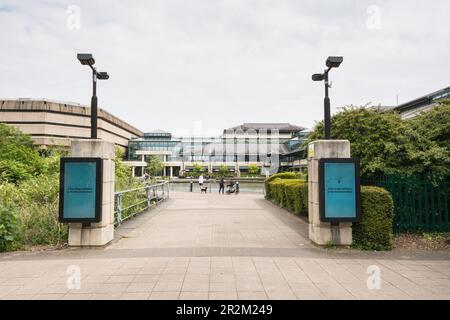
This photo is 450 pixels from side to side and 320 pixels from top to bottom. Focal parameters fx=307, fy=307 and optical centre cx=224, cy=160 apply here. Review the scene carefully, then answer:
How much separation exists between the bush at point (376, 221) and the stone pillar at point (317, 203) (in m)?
0.32

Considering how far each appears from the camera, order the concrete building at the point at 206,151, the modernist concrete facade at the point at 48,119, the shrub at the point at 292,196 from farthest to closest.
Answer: the concrete building at the point at 206,151 < the modernist concrete facade at the point at 48,119 < the shrub at the point at 292,196

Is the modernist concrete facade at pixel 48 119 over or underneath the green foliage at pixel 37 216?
over

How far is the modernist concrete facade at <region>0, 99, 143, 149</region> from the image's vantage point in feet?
205

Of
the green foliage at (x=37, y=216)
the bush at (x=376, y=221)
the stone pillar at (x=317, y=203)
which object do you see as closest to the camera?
the bush at (x=376, y=221)

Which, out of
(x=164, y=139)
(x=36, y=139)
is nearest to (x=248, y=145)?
(x=164, y=139)

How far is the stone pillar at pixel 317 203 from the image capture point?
7016 millimetres

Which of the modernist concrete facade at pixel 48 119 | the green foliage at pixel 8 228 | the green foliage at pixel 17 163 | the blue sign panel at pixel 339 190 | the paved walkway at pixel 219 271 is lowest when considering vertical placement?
the paved walkway at pixel 219 271

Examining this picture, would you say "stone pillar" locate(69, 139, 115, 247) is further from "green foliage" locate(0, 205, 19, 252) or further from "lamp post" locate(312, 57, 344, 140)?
"lamp post" locate(312, 57, 344, 140)

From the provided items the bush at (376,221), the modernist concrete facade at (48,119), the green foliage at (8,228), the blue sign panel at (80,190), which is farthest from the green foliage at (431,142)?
the modernist concrete facade at (48,119)

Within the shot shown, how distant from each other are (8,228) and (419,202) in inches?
391

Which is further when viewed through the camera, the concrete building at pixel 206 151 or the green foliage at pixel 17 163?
the concrete building at pixel 206 151

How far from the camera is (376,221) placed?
6.86 metres

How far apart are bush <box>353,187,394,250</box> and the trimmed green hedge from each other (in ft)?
11.5

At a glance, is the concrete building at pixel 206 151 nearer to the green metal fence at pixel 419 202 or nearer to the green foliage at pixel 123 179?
the green foliage at pixel 123 179
